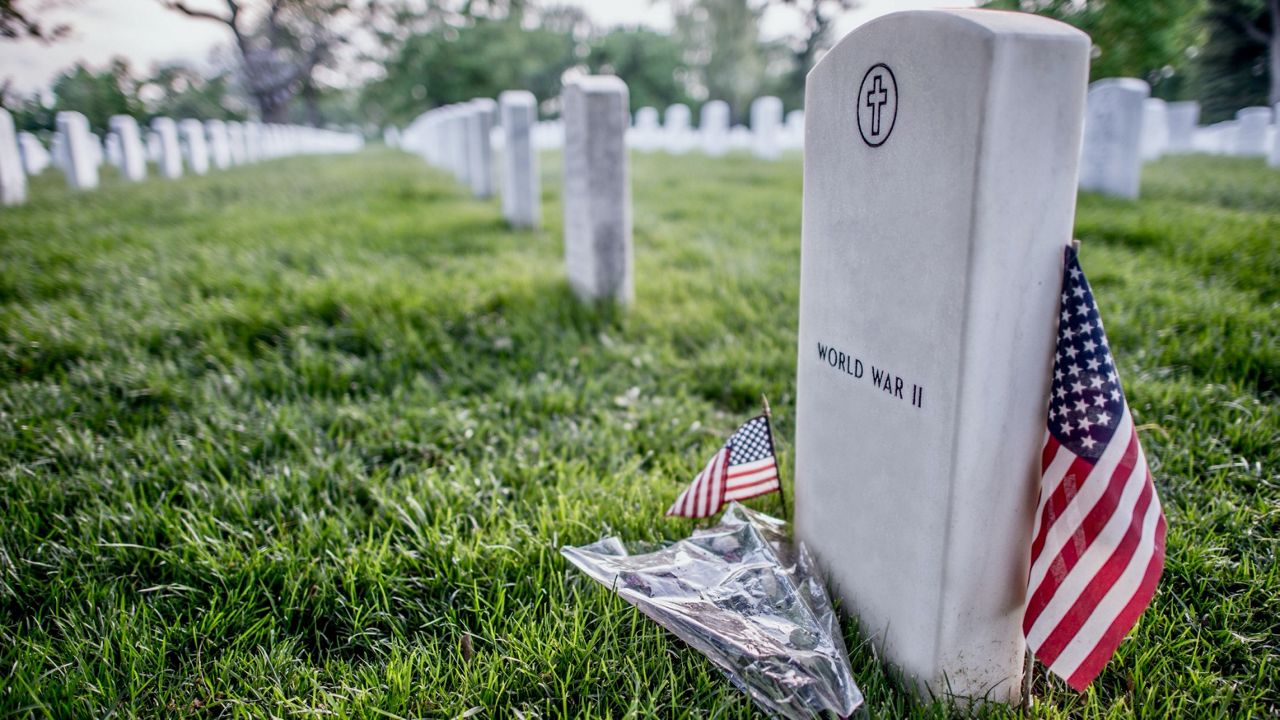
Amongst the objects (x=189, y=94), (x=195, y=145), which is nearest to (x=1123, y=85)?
(x=195, y=145)

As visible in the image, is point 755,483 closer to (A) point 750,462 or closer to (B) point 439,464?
(A) point 750,462

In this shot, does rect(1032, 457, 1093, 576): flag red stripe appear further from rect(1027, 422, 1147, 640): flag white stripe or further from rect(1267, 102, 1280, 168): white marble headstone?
rect(1267, 102, 1280, 168): white marble headstone

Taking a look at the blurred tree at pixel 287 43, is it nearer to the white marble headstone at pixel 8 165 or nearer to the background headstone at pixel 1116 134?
the white marble headstone at pixel 8 165

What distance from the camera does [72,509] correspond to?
2109 mm

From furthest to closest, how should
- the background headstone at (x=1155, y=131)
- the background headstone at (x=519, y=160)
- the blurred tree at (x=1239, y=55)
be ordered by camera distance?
1. the background headstone at (x=1155, y=131)
2. the background headstone at (x=519, y=160)
3. the blurred tree at (x=1239, y=55)

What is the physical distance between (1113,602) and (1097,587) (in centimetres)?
4

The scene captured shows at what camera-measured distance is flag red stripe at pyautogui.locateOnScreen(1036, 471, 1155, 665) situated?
4.08 feet

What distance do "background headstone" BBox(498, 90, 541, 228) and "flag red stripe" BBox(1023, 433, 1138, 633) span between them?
515 cm

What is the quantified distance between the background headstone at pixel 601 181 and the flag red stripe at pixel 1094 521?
304cm

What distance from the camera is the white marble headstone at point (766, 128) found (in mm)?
13172

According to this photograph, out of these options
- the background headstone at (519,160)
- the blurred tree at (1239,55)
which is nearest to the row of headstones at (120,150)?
the background headstone at (519,160)

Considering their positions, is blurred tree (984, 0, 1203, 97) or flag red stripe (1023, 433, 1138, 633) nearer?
flag red stripe (1023, 433, 1138, 633)

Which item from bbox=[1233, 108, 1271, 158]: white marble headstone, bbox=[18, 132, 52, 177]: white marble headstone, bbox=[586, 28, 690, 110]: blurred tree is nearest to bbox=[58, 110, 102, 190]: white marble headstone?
bbox=[18, 132, 52, 177]: white marble headstone

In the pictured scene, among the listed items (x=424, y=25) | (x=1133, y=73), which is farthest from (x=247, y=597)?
(x=424, y=25)
